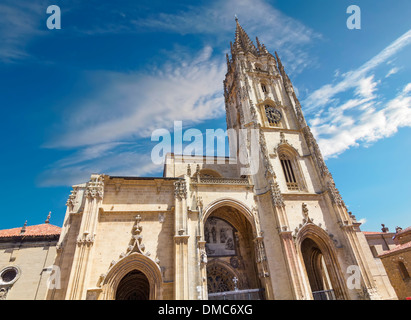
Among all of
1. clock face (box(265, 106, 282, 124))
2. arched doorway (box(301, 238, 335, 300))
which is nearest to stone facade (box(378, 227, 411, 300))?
arched doorway (box(301, 238, 335, 300))

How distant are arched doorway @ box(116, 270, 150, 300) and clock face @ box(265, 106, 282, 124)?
1796 cm

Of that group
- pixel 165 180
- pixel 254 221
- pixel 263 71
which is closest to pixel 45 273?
pixel 165 180

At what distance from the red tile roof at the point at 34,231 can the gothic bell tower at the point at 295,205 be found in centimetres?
1713

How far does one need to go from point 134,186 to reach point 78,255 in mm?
4918

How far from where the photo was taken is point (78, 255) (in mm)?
11594

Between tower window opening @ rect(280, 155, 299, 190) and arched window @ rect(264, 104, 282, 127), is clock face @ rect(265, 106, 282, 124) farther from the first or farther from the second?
tower window opening @ rect(280, 155, 299, 190)

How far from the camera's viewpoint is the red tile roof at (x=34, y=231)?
1735 cm

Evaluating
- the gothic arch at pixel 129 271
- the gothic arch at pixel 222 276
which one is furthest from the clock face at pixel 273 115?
the gothic arch at pixel 129 271

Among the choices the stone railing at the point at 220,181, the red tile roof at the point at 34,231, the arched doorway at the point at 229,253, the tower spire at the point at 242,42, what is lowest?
the arched doorway at the point at 229,253

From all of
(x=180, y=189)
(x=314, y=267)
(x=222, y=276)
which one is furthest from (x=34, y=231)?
(x=314, y=267)

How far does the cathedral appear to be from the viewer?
12.3 meters

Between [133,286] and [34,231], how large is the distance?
31.8 feet

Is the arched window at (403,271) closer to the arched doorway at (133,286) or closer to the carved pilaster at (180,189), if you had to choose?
the carved pilaster at (180,189)

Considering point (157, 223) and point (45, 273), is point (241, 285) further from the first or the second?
point (45, 273)
